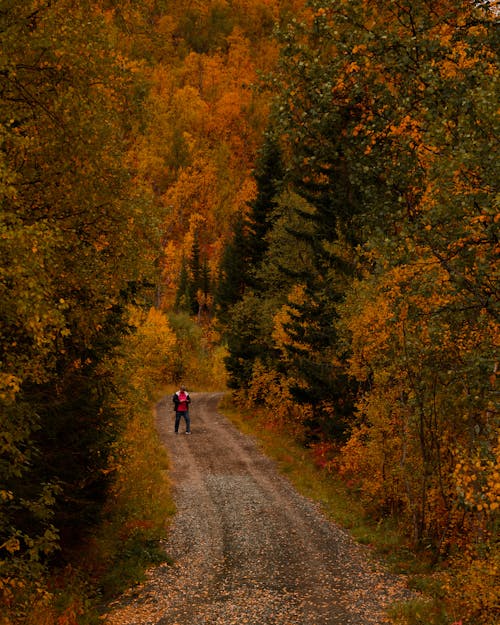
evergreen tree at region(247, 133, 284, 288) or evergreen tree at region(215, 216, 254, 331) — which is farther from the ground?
evergreen tree at region(247, 133, 284, 288)

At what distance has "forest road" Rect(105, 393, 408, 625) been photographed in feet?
31.1

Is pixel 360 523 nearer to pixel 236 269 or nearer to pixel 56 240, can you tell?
pixel 56 240

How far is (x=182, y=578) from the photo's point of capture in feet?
35.9

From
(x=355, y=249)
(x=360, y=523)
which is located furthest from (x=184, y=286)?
(x=355, y=249)

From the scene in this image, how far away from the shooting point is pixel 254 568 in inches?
444

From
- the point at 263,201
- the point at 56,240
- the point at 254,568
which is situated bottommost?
the point at 254,568

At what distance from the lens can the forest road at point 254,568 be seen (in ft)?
31.1

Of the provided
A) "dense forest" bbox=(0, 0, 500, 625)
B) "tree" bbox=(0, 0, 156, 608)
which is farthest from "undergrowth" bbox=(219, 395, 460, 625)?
"tree" bbox=(0, 0, 156, 608)

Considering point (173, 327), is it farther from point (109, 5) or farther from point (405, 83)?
point (405, 83)

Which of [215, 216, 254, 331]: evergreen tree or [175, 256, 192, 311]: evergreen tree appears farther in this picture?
[175, 256, 192, 311]: evergreen tree

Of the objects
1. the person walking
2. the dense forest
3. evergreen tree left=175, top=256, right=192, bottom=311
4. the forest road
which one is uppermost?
evergreen tree left=175, top=256, right=192, bottom=311

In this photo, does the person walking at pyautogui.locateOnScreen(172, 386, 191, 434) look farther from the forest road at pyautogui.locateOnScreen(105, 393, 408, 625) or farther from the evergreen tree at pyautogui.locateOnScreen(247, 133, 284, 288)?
the evergreen tree at pyautogui.locateOnScreen(247, 133, 284, 288)

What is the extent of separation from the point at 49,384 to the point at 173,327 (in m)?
33.0

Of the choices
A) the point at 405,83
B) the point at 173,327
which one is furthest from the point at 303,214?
the point at 173,327
